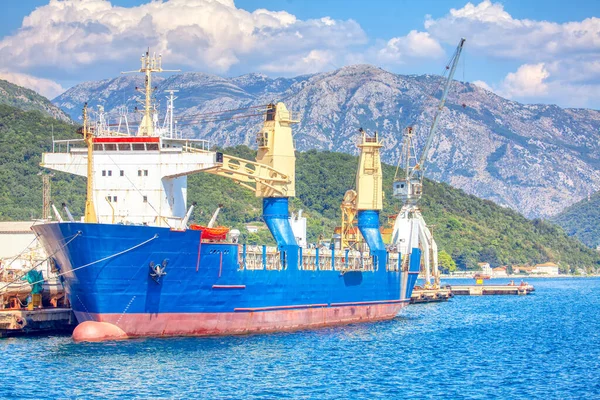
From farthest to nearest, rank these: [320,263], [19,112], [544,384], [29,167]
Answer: [19,112] → [29,167] → [320,263] → [544,384]

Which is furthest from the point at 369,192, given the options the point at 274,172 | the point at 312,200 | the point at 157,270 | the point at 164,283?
the point at 312,200

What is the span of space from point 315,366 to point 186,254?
776 cm

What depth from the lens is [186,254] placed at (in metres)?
40.0

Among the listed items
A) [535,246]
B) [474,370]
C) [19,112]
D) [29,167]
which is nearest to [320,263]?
[474,370]

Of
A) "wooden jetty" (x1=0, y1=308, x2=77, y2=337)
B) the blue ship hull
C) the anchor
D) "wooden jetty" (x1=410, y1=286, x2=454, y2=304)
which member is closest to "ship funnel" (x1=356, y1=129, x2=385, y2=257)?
the blue ship hull

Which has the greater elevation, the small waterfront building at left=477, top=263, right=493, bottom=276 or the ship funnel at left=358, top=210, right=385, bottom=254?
the ship funnel at left=358, top=210, right=385, bottom=254

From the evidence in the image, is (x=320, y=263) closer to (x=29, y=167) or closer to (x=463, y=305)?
(x=463, y=305)

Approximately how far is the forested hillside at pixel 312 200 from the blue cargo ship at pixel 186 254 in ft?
173

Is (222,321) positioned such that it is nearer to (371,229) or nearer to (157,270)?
(157,270)

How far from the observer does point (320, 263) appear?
50125 mm

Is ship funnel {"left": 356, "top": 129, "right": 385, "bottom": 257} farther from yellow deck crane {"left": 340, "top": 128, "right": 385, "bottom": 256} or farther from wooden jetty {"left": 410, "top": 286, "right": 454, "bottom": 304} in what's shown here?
wooden jetty {"left": 410, "top": 286, "right": 454, "bottom": 304}

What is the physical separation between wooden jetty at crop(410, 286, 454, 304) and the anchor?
41604 mm

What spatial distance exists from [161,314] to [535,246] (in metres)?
161

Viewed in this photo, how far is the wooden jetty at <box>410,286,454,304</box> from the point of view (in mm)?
78250
